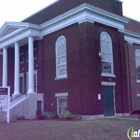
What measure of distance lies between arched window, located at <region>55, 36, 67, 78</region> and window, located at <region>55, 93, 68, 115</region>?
1675 millimetres

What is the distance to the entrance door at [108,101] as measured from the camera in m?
21.1

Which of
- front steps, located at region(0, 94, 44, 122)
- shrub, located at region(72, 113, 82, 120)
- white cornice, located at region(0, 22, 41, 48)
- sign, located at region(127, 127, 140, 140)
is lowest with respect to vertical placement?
sign, located at region(127, 127, 140, 140)

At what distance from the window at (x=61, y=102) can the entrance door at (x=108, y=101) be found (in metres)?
3.33

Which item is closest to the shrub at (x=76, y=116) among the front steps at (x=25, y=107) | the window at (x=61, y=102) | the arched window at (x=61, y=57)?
the window at (x=61, y=102)

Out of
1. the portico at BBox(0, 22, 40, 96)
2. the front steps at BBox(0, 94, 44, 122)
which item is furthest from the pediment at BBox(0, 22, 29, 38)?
the front steps at BBox(0, 94, 44, 122)

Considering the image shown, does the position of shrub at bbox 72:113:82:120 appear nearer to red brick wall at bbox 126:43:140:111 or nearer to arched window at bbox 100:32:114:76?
arched window at bbox 100:32:114:76

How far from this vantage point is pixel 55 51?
77.4ft

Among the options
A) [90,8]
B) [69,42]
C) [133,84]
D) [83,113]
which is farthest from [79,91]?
[133,84]

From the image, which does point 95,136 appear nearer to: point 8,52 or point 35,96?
point 35,96

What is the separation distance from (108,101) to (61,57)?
226 inches

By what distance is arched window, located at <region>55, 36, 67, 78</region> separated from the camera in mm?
22484

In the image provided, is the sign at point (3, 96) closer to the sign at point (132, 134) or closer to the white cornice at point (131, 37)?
the sign at point (132, 134)

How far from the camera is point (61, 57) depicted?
22922 mm

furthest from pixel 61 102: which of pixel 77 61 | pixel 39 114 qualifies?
pixel 77 61
